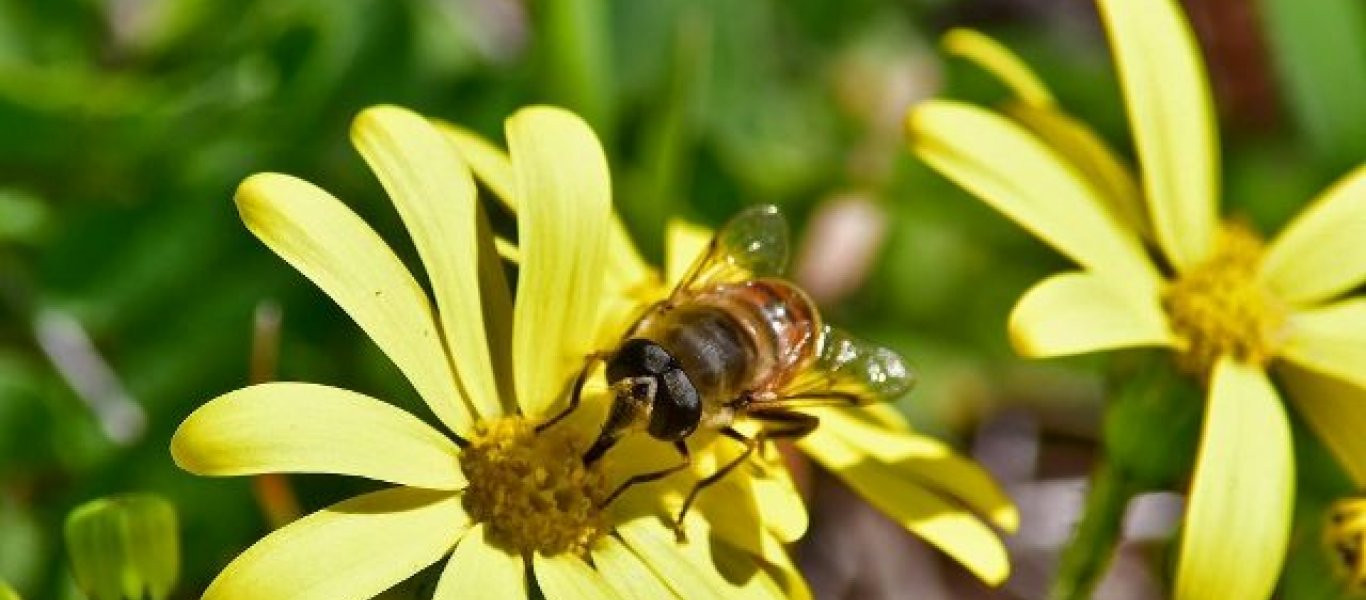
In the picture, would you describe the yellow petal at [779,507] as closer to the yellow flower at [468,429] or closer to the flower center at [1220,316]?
the yellow flower at [468,429]

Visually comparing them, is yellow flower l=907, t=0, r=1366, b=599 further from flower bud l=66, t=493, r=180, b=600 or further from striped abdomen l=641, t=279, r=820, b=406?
flower bud l=66, t=493, r=180, b=600

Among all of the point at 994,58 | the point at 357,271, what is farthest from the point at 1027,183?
the point at 357,271

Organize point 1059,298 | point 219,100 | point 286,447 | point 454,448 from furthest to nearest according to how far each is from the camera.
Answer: point 219,100 → point 1059,298 → point 454,448 → point 286,447

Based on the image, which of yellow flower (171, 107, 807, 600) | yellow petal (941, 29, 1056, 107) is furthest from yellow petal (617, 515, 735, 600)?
yellow petal (941, 29, 1056, 107)

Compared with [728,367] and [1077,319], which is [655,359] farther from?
[1077,319]

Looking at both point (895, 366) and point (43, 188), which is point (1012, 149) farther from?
point (43, 188)

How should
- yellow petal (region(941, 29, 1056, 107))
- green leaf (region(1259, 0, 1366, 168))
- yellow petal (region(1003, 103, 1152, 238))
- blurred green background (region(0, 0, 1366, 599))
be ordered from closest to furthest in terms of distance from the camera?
yellow petal (region(1003, 103, 1152, 238)), yellow petal (region(941, 29, 1056, 107)), blurred green background (region(0, 0, 1366, 599)), green leaf (region(1259, 0, 1366, 168))

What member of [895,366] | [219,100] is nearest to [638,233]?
[219,100]

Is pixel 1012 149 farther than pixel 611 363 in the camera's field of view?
Yes
